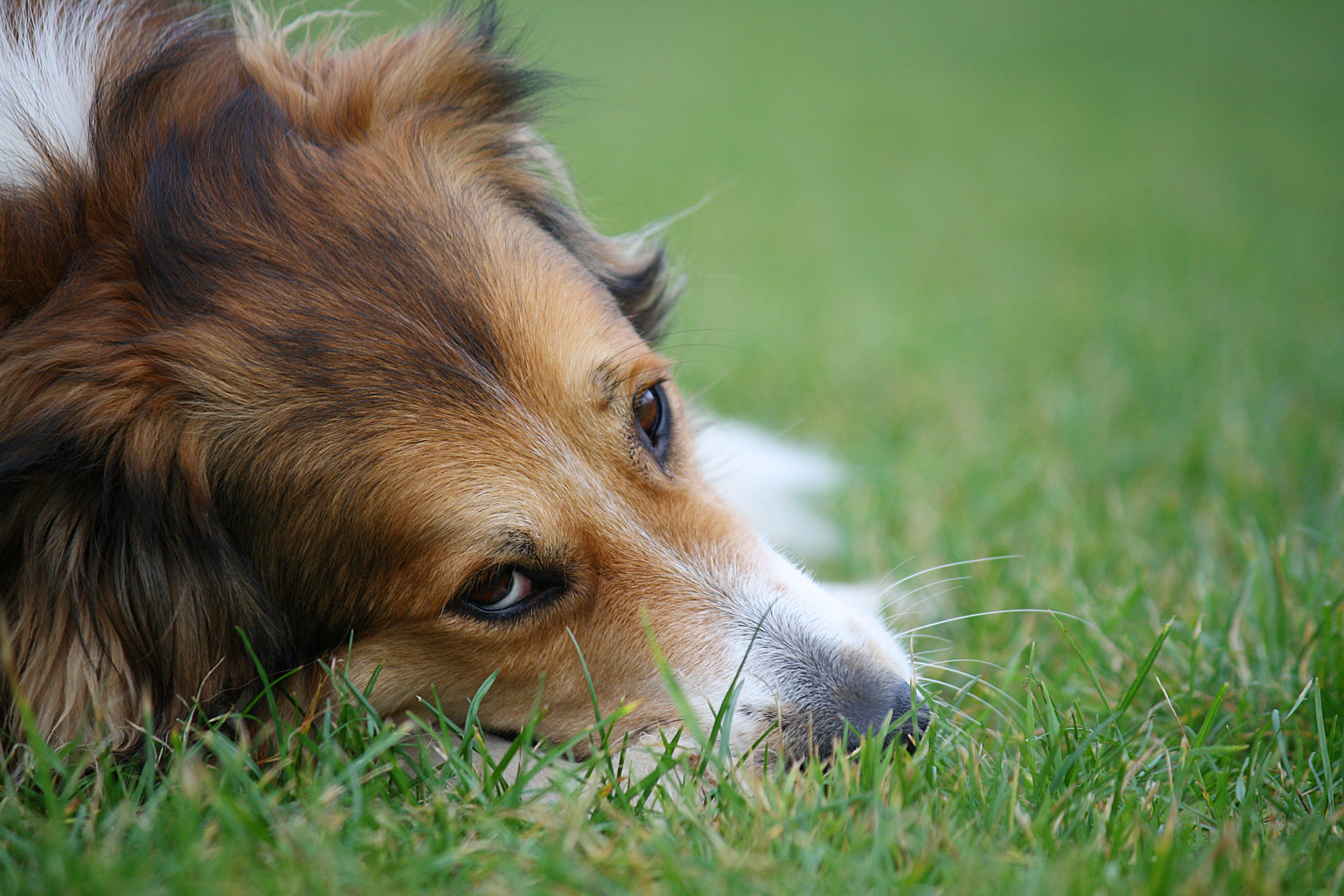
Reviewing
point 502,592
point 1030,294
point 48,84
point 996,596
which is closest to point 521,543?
point 502,592

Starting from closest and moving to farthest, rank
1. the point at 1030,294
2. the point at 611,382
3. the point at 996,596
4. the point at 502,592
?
the point at 502,592
the point at 611,382
the point at 996,596
the point at 1030,294

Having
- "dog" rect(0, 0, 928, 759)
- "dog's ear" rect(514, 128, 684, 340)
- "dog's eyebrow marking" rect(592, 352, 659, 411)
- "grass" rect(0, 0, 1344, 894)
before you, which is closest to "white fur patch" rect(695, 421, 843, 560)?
"grass" rect(0, 0, 1344, 894)

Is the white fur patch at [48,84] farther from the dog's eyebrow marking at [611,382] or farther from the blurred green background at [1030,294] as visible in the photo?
the dog's eyebrow marking at [611,382]

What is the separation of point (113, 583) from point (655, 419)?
1.27 m

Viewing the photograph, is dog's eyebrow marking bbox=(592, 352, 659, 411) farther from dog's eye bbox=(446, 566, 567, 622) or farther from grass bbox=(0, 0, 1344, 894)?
grass bbox=(0, 0, 1344, 894)

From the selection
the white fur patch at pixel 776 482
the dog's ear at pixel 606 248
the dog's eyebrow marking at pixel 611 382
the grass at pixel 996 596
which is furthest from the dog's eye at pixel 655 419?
the grass at pixel 996 596

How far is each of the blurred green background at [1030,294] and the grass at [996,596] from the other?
30 mm

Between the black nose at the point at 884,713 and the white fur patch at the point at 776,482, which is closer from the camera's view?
the black nose at the point at 884,713

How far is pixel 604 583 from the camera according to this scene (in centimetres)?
233

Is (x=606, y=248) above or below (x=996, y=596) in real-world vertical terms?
above

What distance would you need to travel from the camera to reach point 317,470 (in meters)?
2.19

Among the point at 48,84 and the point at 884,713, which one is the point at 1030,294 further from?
the point at 48,84

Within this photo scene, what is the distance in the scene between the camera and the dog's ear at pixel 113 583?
212cm

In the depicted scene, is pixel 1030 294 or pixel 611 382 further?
pixel 1030 294
